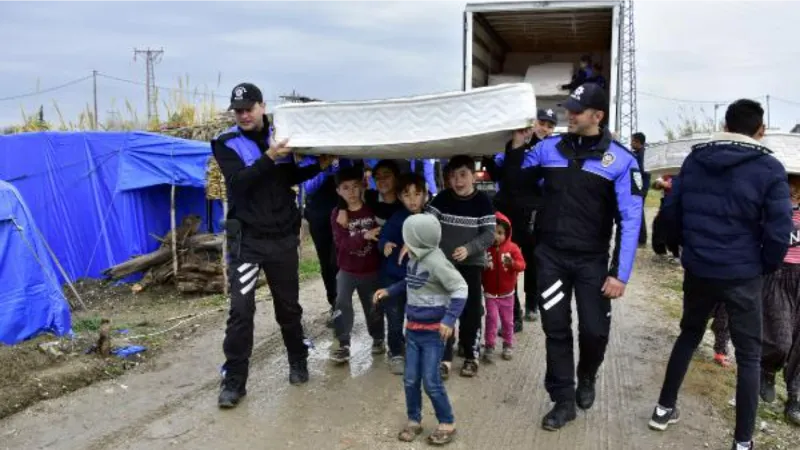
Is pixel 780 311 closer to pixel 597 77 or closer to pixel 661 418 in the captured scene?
pixel 661 418

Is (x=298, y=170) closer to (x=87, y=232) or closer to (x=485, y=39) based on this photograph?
(x=485, y=39)

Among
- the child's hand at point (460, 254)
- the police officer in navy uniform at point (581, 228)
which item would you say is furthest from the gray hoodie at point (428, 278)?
the police officer in navy uniform at point (581, 228)

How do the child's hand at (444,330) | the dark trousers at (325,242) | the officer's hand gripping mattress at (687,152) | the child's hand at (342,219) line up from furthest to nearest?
the dark trousers at (325,242) < the child's hand at (342,219) < the officer's hand gripping mattress at (687,152) < the child's hand at (444,330)

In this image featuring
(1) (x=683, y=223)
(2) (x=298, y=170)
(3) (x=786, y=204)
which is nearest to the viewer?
(3) (x=786, y=204)

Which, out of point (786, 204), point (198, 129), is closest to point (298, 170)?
point (786, 204)

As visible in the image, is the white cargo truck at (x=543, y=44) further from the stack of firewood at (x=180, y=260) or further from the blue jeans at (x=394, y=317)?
the stack of firewood at (x=180, y=260)

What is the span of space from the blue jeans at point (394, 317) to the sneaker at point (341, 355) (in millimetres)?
380

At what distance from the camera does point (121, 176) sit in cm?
1080

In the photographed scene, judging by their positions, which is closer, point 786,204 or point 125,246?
point 786,204

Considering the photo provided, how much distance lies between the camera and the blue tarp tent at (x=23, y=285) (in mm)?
6574

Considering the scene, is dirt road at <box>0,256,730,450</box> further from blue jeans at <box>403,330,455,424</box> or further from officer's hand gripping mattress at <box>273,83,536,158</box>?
officer's hand gripping mattress at <box>273,83,536,158</box>


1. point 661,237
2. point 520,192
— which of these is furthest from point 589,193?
point 661,237

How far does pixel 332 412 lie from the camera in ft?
14.5

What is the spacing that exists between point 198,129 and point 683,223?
39.5 ft
